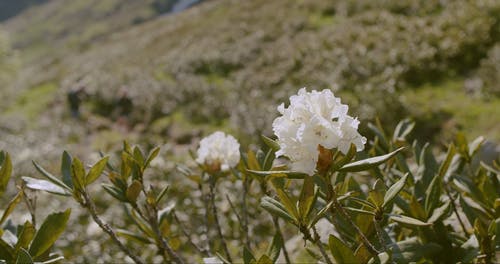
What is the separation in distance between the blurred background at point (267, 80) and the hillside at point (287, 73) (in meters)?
0.03

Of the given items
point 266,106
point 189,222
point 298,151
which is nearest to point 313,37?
point 266,106

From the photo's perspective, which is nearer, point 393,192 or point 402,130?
point 393,192

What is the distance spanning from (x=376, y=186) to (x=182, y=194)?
6.21 m

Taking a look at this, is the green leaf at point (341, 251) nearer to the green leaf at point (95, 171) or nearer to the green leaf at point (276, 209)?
the green leaf at point (276, 209)

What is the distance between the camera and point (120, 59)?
22516 millimetres

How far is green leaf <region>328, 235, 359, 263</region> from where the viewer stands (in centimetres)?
142

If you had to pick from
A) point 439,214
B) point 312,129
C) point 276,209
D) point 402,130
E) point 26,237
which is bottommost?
point 402,130

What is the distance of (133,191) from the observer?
6.23ft

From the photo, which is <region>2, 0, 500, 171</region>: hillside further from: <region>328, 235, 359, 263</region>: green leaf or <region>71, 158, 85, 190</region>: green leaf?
<region>71, 158, 85, 190</region>: green leaf

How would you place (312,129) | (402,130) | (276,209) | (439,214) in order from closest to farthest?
(312,129) < (276,209) < (439,214) < (402,130)

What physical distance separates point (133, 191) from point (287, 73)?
10405 millimetres

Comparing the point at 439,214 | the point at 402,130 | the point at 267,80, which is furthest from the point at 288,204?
the point at 267,80

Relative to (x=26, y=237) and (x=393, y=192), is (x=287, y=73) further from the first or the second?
(x=393, y=192)

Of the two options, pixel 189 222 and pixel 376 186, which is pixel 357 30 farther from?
pixel 376 186
